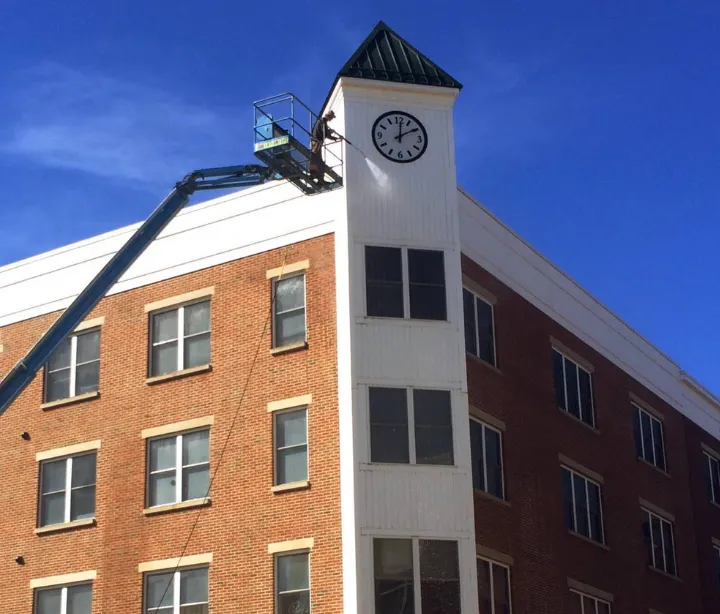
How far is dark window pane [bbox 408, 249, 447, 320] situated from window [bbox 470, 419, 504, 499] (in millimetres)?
2879

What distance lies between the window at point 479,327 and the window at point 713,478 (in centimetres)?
1642

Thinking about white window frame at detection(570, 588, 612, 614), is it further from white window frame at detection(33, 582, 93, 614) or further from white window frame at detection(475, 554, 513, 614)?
white window frame at detection(33, 582, 93, 614)

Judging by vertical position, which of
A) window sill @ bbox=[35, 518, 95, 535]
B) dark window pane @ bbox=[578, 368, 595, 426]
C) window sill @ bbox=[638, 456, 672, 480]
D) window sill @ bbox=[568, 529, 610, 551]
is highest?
dark window pane @ bbox=[578, 368, 595, 426]

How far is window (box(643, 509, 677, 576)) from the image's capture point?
129 ft

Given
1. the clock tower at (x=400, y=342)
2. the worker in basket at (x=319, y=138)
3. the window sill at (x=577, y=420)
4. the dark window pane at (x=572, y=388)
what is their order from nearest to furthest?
the clock tower at (x=400, y=342) → the worker in basket at (x=319, y=138) → the window sill at (x=577, y=420) → the dark window pane at (x=572, y=388)

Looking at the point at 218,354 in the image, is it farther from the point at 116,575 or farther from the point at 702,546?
the point at 702,546

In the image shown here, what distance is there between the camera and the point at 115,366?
33.9 m

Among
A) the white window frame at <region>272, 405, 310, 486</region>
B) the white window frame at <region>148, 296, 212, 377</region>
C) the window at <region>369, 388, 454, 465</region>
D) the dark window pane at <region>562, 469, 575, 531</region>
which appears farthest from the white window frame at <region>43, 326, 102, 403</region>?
the dark window pane at <region>562, 469, 575, 531</region>

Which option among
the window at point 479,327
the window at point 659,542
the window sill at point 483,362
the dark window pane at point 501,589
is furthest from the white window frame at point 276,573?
the window at point 659,542

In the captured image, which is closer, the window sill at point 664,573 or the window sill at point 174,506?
the window sill at point 174,506

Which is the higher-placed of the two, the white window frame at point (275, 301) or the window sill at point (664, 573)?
the white window frame at point (275, 301)

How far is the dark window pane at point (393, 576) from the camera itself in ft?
90.8

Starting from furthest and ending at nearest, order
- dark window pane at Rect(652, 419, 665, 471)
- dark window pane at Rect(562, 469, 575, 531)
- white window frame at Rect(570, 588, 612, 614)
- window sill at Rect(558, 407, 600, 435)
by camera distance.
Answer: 1. dark window pane at Rect(652, 419, 665, 471)
2. window sill at Rect(558, 407, 600, 435)
3. dark window pane at Rect(562, 469, 575, 531)
4. white window frame at Rect(570, 588, 612, 614)

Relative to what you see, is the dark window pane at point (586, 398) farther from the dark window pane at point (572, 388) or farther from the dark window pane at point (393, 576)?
the dark window pane at point (393, 576)
